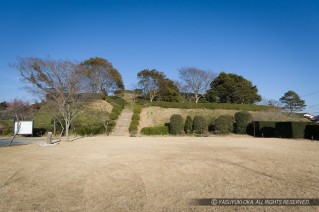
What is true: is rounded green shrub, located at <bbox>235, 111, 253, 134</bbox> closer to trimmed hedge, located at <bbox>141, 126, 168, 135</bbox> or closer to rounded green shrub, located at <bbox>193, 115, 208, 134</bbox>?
rounded green shrub, located at <bbox>193, 115, 208, 134</bbox>

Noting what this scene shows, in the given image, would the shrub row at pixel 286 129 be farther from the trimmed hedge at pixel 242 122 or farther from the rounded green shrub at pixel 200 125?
the rounded green shrub at pixel 200 125

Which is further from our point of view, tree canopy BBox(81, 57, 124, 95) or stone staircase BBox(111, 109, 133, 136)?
tree canopy BBox(81, 57, 124, 95)

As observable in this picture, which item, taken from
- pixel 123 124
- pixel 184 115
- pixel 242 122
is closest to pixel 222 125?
pixel 242 122

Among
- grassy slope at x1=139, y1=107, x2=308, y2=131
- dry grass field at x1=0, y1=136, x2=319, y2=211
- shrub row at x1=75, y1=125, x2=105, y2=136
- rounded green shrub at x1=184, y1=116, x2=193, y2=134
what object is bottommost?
dry grass field at x1=0, y1=136, x2=319, y2=211

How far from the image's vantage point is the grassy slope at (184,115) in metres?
29.6

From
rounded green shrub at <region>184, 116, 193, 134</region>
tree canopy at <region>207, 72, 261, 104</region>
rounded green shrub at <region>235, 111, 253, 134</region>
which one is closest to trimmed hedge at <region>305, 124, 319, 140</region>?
rounded green shrub at <region>235, 111, 253, 134</region>

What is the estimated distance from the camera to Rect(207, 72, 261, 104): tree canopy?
146 feet

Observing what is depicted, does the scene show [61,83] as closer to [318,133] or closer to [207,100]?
[318,133]

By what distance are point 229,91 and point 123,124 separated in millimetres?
23479

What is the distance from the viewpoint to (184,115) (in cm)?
3262

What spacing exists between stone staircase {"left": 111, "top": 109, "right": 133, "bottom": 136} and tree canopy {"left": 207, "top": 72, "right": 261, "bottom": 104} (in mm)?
17783

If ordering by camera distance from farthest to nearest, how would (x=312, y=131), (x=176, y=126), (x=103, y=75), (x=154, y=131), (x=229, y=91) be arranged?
(x=229, y=91)
(x=103, y=75)
(x=176, y=126)
(x=154, y=131)
(x=312, y=131)

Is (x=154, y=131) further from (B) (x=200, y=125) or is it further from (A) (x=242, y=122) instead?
(A) (x=242, y=122)

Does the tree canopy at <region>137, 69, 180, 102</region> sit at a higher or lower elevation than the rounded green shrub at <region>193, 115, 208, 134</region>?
higher
